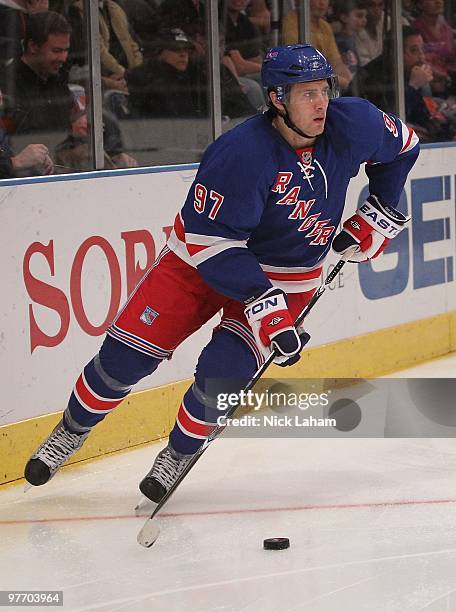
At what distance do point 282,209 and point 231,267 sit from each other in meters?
0.24

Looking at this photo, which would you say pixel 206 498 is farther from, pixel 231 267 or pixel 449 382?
pixel 449 382

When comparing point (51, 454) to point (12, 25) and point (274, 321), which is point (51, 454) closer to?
point (274, 321)

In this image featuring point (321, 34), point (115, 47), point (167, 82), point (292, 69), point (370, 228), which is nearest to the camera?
point (292, 69)

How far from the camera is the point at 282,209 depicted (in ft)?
11.0

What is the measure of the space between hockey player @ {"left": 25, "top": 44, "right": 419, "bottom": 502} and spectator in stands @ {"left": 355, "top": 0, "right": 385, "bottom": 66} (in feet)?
6.11

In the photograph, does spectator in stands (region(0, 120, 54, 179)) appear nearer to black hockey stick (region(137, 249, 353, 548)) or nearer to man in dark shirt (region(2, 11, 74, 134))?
man in dark shirt (region(2, 11, 74, 134))

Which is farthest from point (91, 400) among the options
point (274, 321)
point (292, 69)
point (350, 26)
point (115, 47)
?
point (350, 26)

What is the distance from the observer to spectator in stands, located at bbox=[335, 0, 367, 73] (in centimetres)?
539

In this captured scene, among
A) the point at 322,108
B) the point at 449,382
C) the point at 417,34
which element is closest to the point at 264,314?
the point at 322,108

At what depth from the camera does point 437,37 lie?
588 centimetres

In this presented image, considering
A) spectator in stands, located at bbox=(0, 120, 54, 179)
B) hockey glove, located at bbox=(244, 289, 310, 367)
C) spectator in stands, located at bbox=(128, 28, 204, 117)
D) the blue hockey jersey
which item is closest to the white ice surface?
hockey glove, located at bbox=(244, 289, 310, 367)

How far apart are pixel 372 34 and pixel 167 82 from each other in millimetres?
1249

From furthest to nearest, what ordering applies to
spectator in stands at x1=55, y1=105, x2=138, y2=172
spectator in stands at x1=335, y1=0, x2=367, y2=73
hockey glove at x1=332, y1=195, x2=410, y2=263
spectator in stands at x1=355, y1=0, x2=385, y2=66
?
spectator in stands at x1=355, y1=0, x2=385, y2=66
spectator in stands at x1=335, y1=0, x2=367, y2=73
spectator in stands at x1=55, y1=105, x2=138, y2=172
hockey glove at x1=332, y1=195, x2=410, y2=263

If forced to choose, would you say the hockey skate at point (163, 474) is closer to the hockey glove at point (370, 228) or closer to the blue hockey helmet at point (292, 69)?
the hockey glove at point (370, 228)
